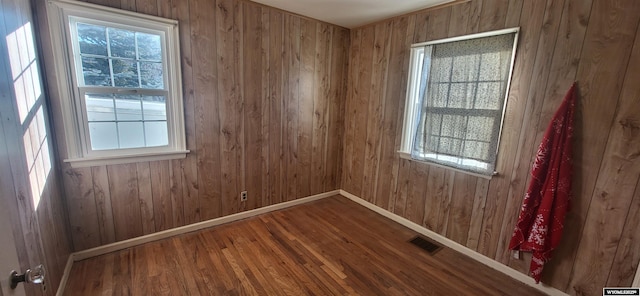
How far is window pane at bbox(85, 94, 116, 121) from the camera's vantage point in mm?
2035

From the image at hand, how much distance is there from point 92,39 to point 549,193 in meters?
3.66

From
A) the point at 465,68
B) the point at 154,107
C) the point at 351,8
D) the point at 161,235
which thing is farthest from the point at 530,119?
Result: the point at 161,235

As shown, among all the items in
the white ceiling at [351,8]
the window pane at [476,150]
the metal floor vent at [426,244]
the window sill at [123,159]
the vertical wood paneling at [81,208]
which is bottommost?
the metal floor vent at [426,244]

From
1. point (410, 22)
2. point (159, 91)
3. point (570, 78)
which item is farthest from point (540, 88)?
point (159, 91)

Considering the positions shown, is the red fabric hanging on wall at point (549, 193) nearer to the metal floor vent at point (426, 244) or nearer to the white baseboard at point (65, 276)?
the metal floor vent at point (426, 244)

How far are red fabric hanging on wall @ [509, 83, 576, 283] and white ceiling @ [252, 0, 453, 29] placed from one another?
56.5 inches

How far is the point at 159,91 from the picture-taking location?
2285 millimetres

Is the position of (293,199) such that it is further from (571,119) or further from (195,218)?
(571,119)

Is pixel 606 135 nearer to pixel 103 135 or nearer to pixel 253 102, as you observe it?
pixel 253 102

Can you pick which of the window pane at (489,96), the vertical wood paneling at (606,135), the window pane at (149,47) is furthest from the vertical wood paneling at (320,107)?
the vertical wood paneling at (606,135)

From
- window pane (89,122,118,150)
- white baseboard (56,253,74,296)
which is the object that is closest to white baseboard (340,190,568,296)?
window pane (89,122,118,150)

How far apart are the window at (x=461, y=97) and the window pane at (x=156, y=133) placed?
2524 millimetres

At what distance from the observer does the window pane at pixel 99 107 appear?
6.68 ft

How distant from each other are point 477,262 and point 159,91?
10.9 feet
